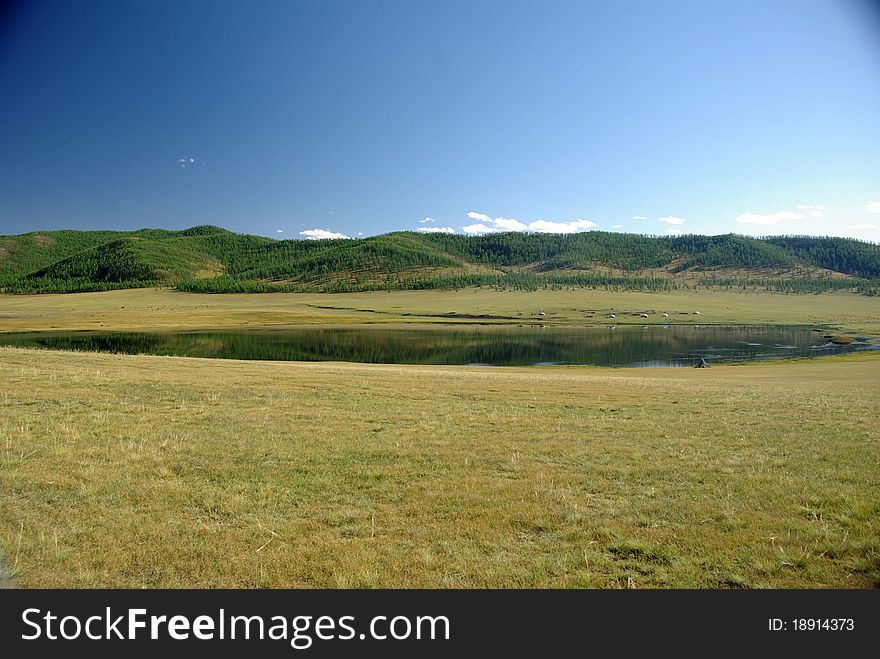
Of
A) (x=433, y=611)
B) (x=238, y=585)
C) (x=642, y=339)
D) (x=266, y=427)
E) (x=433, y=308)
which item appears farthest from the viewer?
(x=433, y=308)

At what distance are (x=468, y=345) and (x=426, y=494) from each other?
2452 inches

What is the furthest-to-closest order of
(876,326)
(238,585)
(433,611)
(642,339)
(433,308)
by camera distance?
(433,308), (876,326), (642,339), (238,585), (433,611)

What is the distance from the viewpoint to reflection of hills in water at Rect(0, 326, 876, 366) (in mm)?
56969

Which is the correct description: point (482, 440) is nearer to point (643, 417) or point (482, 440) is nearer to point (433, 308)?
point (643, 417)

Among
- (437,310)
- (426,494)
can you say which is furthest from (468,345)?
(437,310)

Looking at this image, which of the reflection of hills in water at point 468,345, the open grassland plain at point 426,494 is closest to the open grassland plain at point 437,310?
the reflection of hills in water at point 468,345

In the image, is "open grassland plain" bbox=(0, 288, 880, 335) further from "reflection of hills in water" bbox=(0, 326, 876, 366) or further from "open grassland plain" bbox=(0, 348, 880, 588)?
"open grassland plain" bbox=(0, 348, 880, 588)

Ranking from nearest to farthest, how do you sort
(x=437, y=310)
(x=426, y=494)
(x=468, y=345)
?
(x=426, y=494) → (x=468, y=345) → (x=437, y=310)

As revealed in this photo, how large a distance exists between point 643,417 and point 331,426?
927 centimetres

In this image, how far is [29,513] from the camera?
7562 mm

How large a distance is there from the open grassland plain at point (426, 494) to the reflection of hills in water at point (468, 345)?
128 ft

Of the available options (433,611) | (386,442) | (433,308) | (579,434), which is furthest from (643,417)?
Result: (433,308)

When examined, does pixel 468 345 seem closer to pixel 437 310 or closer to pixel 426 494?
pixel 426 494

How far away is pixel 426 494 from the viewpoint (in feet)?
28.4
